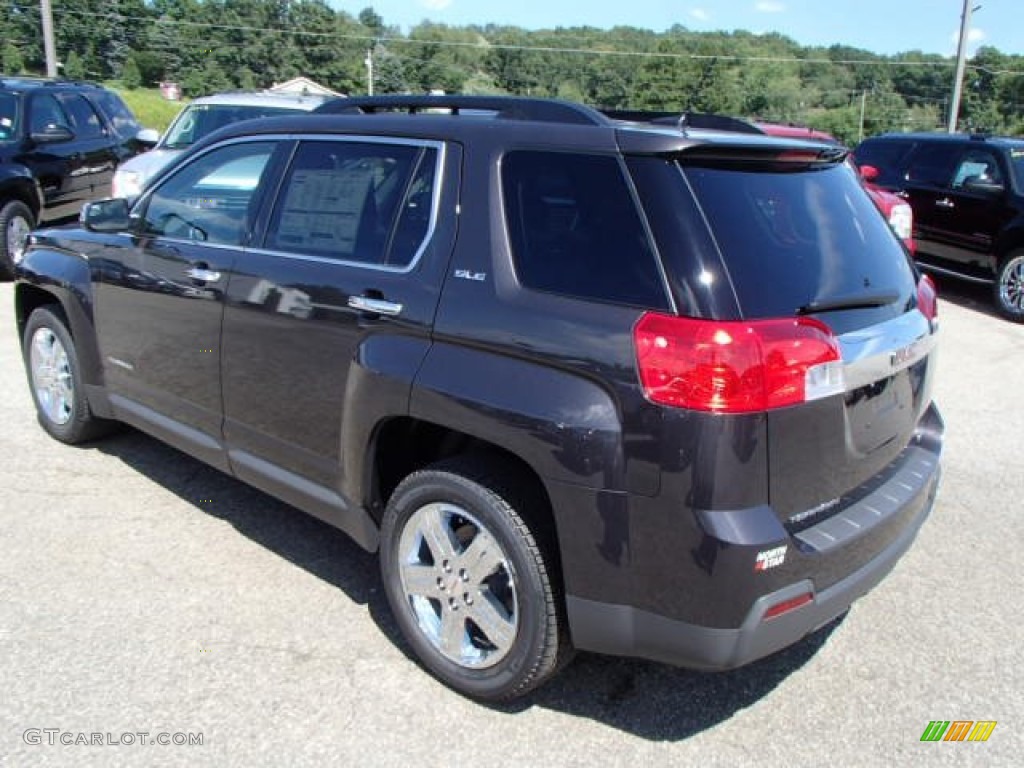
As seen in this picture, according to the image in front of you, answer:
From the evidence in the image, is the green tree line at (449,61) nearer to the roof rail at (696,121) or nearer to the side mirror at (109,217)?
the side mirror at (109,217)

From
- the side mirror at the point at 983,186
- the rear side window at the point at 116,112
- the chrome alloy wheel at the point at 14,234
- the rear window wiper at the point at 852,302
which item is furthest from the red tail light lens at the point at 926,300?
the rear side window at the point at 116,112

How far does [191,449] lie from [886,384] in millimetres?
2896

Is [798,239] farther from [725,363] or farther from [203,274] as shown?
[203,274]

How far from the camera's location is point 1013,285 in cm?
975

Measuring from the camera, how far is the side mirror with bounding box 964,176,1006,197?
33.2 feet

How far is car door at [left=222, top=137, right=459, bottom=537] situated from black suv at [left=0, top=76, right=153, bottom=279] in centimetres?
669

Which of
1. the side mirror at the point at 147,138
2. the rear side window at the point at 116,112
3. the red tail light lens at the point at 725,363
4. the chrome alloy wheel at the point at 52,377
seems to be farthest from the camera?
the rear side window at the point at 116,112

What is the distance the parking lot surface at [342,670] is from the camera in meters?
2.74

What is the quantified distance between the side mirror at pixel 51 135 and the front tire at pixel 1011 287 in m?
10.5

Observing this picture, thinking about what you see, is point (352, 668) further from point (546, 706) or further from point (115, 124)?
point (115, 124)

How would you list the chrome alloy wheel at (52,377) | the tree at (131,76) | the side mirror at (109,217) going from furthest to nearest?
the tree at (131,76), the chrome alloy wheel at (52,377), the side mirror at (109,217)

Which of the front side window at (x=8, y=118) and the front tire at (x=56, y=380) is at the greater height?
the front side window at (x=8, y=118)

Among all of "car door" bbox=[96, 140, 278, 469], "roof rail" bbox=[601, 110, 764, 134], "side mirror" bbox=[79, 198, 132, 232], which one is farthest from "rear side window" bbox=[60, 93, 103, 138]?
"roof rail" bbox=[601, 110, 764, 134]

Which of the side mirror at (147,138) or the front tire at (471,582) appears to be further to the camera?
the side mirror at (147,138)
